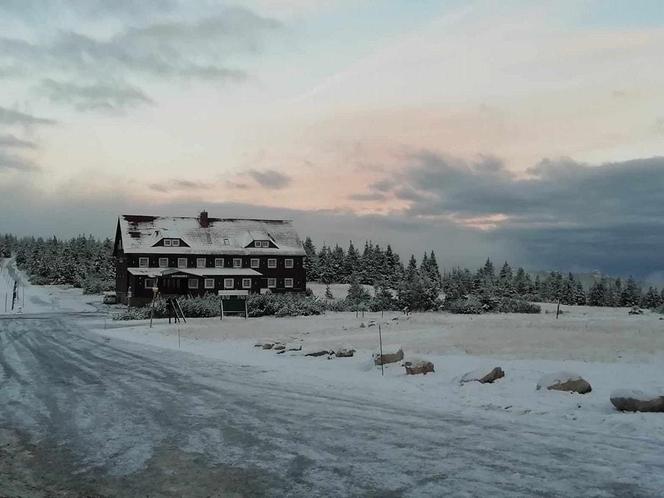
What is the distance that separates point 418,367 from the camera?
13961mm

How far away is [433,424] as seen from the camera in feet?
29.9

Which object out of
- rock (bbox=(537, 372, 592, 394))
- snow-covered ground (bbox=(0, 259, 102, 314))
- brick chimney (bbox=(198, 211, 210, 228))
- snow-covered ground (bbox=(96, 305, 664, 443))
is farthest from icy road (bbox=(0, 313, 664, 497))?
brick chimney (bbox=(198, 211, 210, 228))

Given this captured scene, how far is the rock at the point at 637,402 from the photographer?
365 inches

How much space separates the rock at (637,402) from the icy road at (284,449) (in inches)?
49.0

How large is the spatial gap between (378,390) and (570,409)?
4036 mm

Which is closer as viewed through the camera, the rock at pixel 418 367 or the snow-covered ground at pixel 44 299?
the rock at pixel 418 367

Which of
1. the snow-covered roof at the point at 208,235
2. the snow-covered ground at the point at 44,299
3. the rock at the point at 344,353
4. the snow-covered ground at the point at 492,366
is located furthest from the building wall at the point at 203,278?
the rock at the point at 344,353

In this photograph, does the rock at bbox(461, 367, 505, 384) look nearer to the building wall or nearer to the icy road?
the icy road

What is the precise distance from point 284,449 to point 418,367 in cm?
685

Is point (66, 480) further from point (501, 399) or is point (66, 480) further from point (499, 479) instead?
point (501, 399)

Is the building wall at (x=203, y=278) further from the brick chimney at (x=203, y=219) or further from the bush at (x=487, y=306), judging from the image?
the bush at (x=487, y=306)

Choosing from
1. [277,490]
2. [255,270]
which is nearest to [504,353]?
[277,490]

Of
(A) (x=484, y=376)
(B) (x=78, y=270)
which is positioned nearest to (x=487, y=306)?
(A) (x=484, y=376)

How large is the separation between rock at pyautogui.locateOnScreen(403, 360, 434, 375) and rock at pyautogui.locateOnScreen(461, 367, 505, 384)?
1.48 meters
